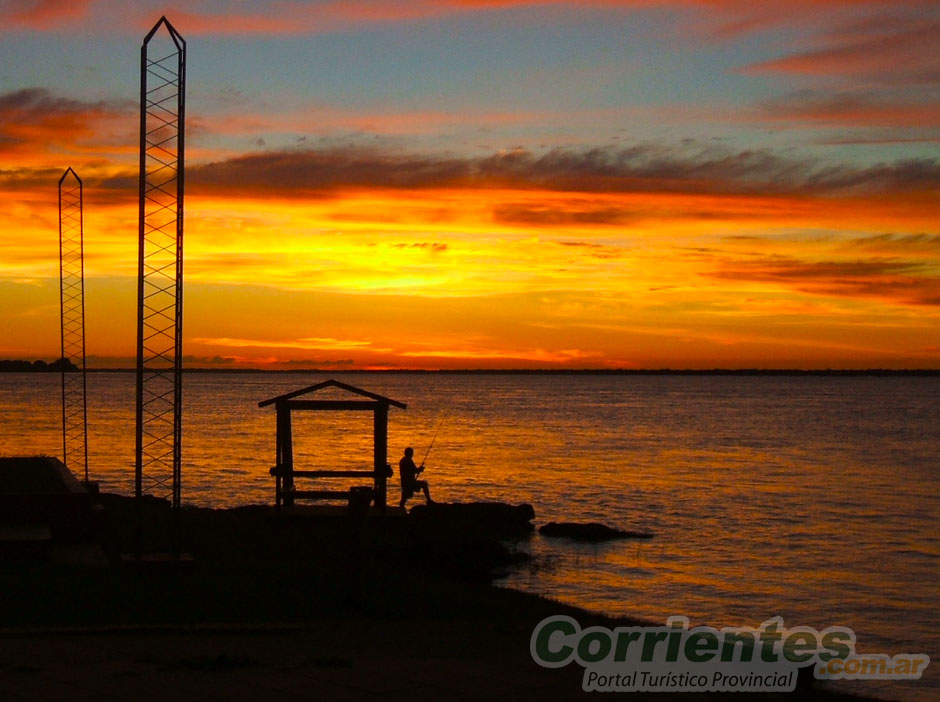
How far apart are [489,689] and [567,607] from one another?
22.3 feet

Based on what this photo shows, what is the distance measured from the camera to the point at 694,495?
4381cm

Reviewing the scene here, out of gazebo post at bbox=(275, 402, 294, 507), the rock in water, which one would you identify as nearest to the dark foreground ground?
gazebo post at bbox=(275, 402, 294, 507)

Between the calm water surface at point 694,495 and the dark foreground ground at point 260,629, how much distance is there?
7284 millimetres

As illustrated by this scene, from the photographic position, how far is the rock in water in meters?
30.1

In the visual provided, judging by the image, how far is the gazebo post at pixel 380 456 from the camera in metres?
26.6

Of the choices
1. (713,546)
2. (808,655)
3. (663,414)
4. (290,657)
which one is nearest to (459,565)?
(808,655)

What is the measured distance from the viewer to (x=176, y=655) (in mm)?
9539

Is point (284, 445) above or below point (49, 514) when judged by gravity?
above

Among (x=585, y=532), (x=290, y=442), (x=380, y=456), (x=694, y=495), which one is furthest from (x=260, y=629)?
(x=694, y=495)

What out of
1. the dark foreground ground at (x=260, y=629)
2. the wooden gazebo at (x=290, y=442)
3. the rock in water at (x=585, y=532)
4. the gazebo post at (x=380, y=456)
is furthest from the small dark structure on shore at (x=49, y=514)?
the rock in water at (x=585, y=532)

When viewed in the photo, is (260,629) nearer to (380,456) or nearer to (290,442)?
(290,442)

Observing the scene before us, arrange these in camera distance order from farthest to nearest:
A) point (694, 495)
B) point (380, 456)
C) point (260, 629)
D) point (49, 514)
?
point (694, 495) < point (380, 456) < point (49, 514) < point (260, 629)

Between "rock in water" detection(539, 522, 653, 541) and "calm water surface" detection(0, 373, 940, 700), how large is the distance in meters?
0.57

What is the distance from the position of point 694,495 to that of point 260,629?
35.0 meters
